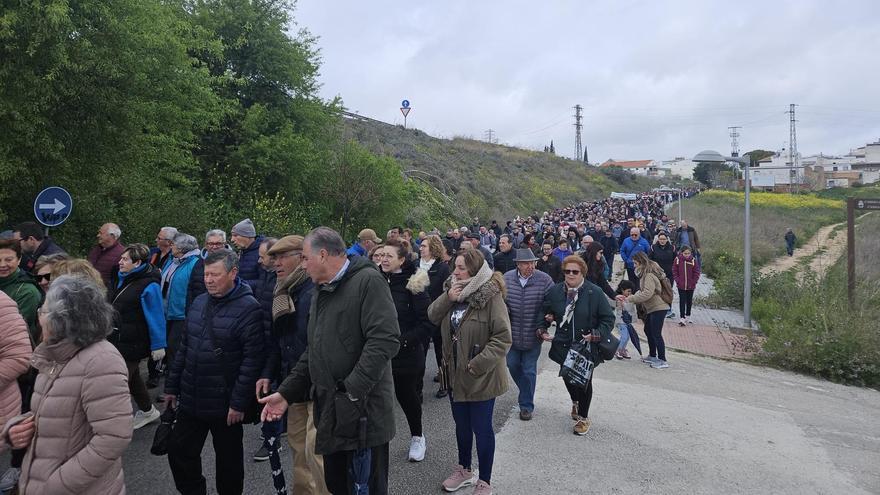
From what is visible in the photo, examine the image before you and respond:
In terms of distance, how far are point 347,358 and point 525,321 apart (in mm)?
2881

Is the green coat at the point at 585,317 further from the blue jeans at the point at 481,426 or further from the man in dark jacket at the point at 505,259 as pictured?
the man in dark jacket at the point at 505,259

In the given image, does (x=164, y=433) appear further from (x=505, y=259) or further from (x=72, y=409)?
(x=505, y=259)

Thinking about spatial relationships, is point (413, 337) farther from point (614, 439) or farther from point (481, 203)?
point (481, 203)

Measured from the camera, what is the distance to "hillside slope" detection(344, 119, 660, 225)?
3145cm

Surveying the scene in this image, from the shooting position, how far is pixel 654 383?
7.23m

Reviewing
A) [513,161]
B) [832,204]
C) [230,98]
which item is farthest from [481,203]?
[832,204]

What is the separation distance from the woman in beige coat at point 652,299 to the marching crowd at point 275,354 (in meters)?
2.73

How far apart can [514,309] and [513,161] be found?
52374 millimetres

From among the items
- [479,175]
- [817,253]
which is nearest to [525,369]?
[817,253]

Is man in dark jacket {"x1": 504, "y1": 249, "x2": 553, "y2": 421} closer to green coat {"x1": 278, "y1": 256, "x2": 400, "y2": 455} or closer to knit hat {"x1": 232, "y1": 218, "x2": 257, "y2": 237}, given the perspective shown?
green coat {"x1": 278, "y1": 256, "x2": 400, "y2": 455}

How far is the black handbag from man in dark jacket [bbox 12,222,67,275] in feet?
12.6

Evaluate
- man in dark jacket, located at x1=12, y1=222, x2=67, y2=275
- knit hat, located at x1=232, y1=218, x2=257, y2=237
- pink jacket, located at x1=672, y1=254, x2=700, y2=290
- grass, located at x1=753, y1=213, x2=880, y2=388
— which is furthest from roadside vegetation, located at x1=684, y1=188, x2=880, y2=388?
man in dark jacket, located at x1=12, y1=222, x2=67, y2=275

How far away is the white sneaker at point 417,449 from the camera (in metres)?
A: 4.52

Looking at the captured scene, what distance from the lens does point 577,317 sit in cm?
522
